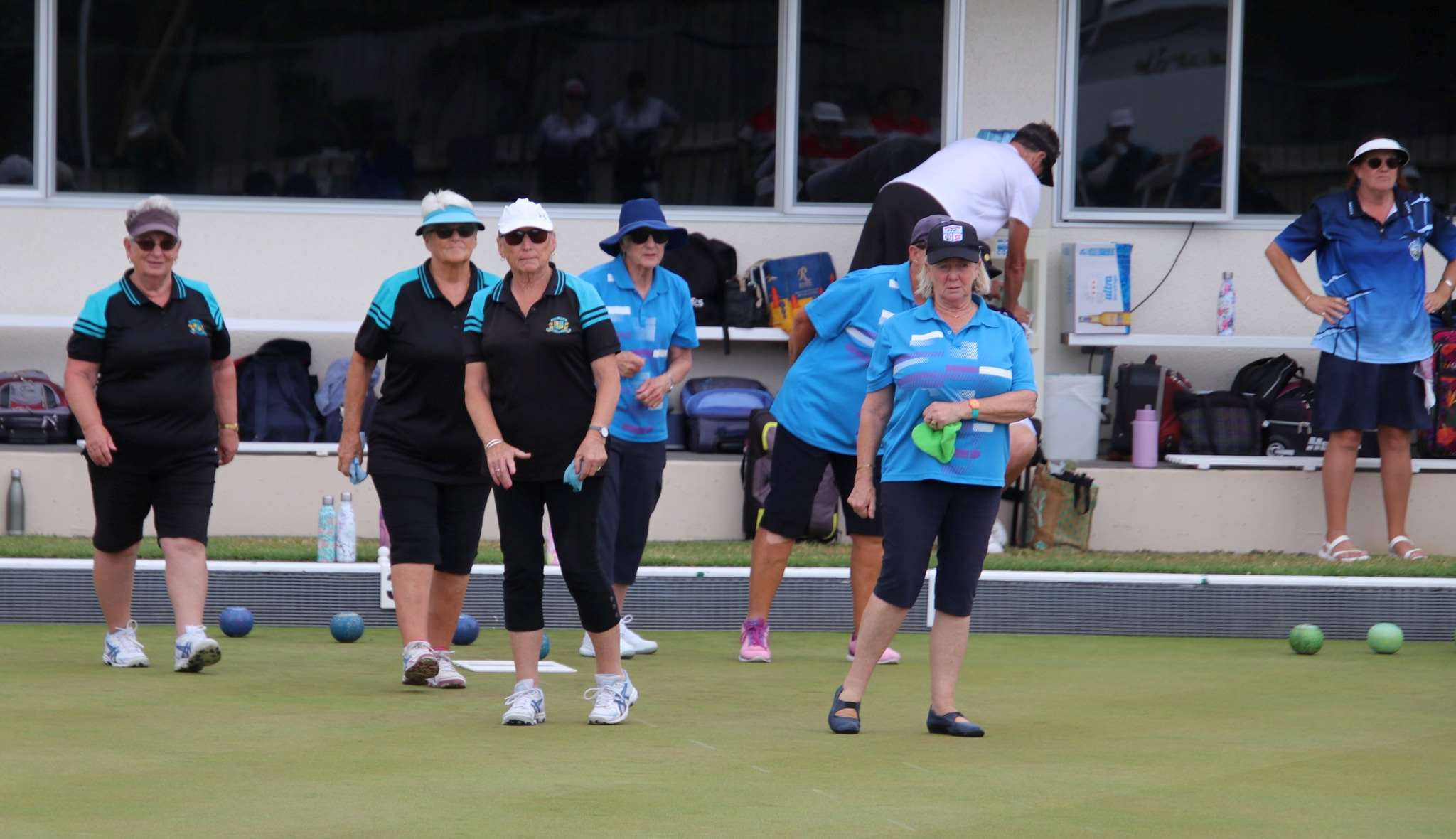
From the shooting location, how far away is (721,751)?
4.95m

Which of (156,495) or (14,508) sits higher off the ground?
(156,495)

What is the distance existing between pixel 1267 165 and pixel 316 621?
592 cm

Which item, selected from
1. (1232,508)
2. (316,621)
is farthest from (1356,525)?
(316,621)

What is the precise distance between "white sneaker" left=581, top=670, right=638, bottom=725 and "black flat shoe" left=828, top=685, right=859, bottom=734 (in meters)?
0.60

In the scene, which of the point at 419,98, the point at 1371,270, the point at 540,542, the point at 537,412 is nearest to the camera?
the point at 537,412

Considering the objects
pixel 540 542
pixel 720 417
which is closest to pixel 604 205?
pixel 720 417

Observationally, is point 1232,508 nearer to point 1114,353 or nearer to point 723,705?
point 1114,353

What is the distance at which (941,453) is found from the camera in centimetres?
512

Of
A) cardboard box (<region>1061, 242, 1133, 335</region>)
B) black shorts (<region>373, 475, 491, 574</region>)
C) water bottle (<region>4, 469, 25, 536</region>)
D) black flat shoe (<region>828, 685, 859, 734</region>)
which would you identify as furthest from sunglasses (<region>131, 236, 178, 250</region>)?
cardboard box (<region>1061, 242, 1133, 335</region>)

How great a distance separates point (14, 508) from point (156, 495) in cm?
284

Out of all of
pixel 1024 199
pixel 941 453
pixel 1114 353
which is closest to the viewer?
pixel 941 453

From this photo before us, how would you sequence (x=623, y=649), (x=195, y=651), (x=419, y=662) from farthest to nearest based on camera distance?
(x=623, y=649) → (x=195, y=651) → (x=419, y=662)

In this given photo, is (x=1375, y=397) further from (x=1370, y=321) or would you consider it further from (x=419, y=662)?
(x=419, y=662)

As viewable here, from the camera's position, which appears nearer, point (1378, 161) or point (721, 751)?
point (721, 751)
